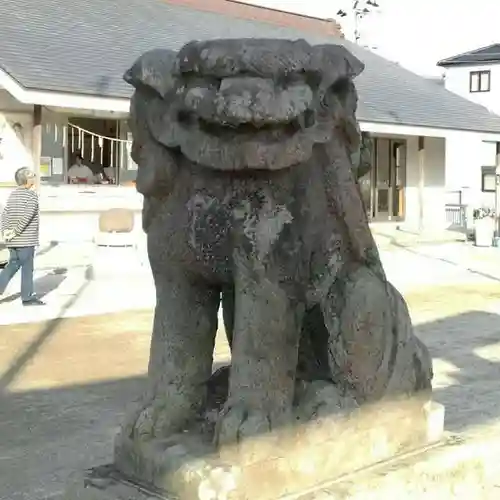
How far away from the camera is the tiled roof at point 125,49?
1354cm

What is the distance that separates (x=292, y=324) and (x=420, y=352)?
0.72 meters

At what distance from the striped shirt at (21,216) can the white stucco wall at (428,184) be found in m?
14.0

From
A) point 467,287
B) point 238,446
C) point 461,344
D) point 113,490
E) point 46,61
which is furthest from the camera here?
point 46,61

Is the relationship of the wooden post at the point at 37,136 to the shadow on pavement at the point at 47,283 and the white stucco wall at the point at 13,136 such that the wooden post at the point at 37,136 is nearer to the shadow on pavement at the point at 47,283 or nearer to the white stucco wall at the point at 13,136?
the white stucco wall at the point at 13,136

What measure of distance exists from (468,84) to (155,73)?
36158 mm

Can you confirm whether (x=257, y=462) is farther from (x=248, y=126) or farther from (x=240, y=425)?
(x=248, y=126)

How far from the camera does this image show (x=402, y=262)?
14383mm

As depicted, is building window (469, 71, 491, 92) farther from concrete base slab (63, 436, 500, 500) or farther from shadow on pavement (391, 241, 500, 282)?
concrete base slab (63, 436, 500, 500)

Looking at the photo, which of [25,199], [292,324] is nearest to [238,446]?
[292,324]

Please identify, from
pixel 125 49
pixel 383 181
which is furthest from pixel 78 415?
pixel 383 181

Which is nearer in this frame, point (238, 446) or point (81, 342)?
point (238, 446)

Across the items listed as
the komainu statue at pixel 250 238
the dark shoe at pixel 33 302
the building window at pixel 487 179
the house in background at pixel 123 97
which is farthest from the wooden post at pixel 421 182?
the komainu statue at pixel 250 238

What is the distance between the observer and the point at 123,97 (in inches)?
532

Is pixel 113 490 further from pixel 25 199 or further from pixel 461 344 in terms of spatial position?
pixel 25 199
